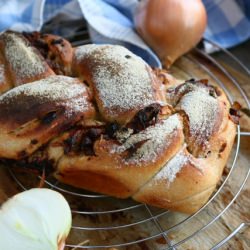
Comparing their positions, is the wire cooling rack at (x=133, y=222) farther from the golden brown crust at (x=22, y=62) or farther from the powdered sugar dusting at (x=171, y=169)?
the golden brown crust at (x=22, y=62)

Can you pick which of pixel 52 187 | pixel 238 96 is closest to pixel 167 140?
pixel 52 187

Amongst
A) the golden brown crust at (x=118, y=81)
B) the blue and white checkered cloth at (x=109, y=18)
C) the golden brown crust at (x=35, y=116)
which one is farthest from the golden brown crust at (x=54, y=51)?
the blue and white checkered cloth at (x=109, y=18)

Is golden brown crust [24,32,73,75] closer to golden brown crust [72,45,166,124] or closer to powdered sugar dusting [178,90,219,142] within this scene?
golden brown crust [72,45,166,124]

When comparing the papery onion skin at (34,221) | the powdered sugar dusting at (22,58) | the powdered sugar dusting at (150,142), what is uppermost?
the powdered sugar dusting at (22,58)

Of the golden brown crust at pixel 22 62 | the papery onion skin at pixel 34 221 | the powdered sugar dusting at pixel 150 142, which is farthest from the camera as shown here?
the golden brown crust at pixel 22 62

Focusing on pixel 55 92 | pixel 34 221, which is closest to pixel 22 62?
pixel 55 92

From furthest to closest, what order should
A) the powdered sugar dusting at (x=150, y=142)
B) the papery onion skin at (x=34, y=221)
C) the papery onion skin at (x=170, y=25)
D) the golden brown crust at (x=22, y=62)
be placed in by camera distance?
the papery onion skin at (x=170, y=25), the golden brown crust at (x=22, y=62), the powdered sugar dusting at (x=150, y=142), the papery onion skin at (x=34, y=221)

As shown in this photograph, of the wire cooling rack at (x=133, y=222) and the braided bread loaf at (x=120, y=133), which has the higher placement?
the braided bread loaf at (x=120, y=133)

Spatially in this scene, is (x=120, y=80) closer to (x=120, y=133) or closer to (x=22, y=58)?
(x=120, y=133)

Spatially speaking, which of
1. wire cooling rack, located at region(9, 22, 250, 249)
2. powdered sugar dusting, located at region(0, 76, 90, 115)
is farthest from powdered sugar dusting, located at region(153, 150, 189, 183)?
powdered sugar dusting, located at region(0, 76, 90, 115)
